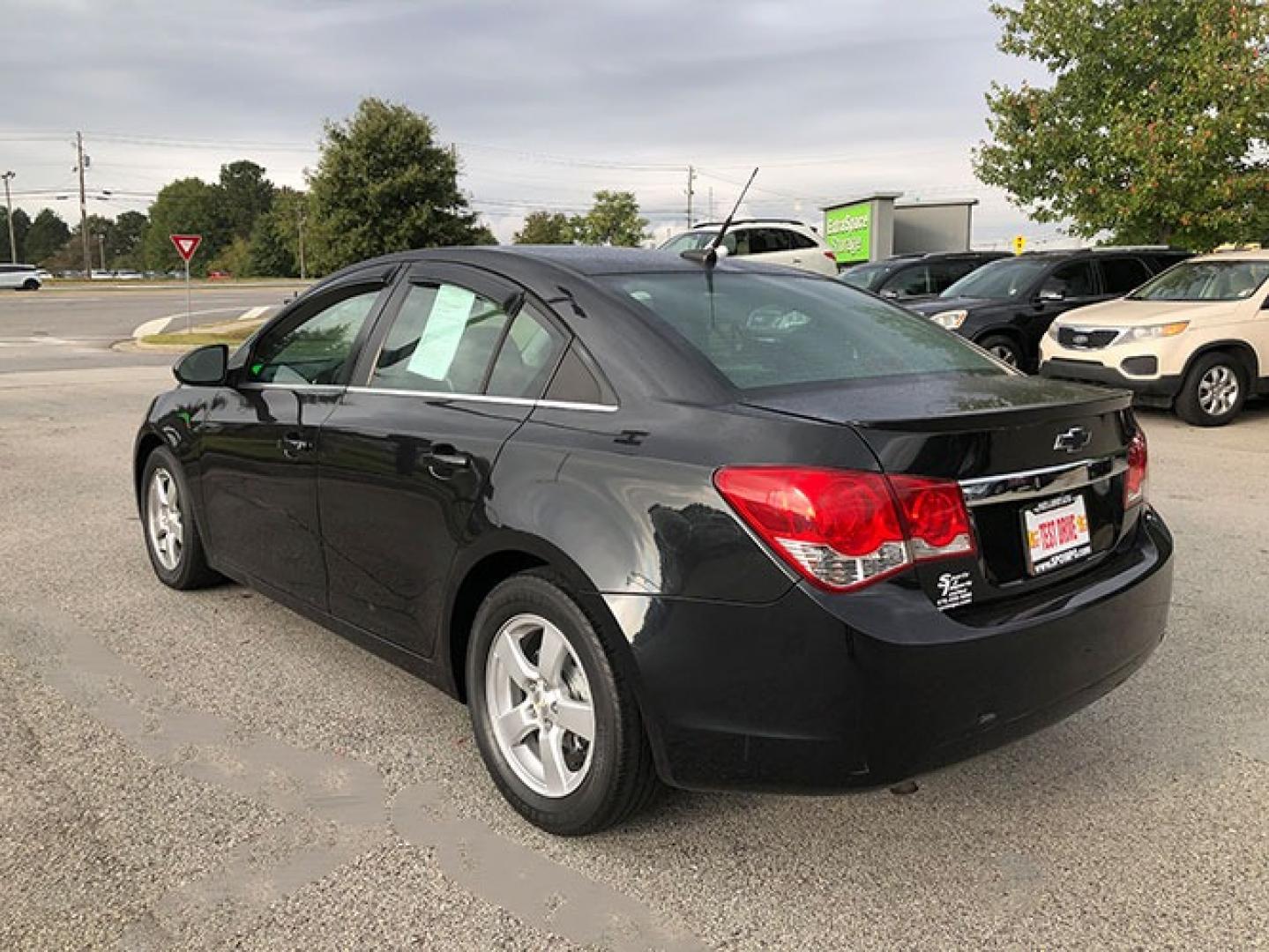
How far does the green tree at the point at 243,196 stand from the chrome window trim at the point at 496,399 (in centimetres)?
13567

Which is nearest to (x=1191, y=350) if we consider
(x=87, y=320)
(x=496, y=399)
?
(x=496, y=399)

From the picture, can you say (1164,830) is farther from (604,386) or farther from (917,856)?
(604,386)

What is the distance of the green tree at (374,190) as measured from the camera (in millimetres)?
26422

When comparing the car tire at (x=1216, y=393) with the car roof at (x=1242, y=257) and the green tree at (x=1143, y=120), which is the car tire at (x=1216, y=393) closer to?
the car roof at (x=1242, y=257)

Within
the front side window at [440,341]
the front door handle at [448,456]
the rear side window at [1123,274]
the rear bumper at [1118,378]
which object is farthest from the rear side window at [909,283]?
the front door handle at [448,456]

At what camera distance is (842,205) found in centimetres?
2925

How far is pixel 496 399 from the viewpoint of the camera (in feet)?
9.84

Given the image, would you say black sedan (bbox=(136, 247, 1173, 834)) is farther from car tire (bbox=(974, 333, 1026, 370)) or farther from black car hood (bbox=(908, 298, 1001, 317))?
car tire (bbox=(974, 333, 1026, 370))

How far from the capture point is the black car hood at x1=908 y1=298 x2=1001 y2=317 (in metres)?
12.0

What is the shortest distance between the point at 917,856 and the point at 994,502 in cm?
95

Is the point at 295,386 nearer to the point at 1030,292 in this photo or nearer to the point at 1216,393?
the point at 1216,393

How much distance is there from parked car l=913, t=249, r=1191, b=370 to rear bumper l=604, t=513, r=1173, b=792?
9783 mm

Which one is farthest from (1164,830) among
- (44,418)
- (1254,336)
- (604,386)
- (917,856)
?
(44,418)

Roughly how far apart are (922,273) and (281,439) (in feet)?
44.0
